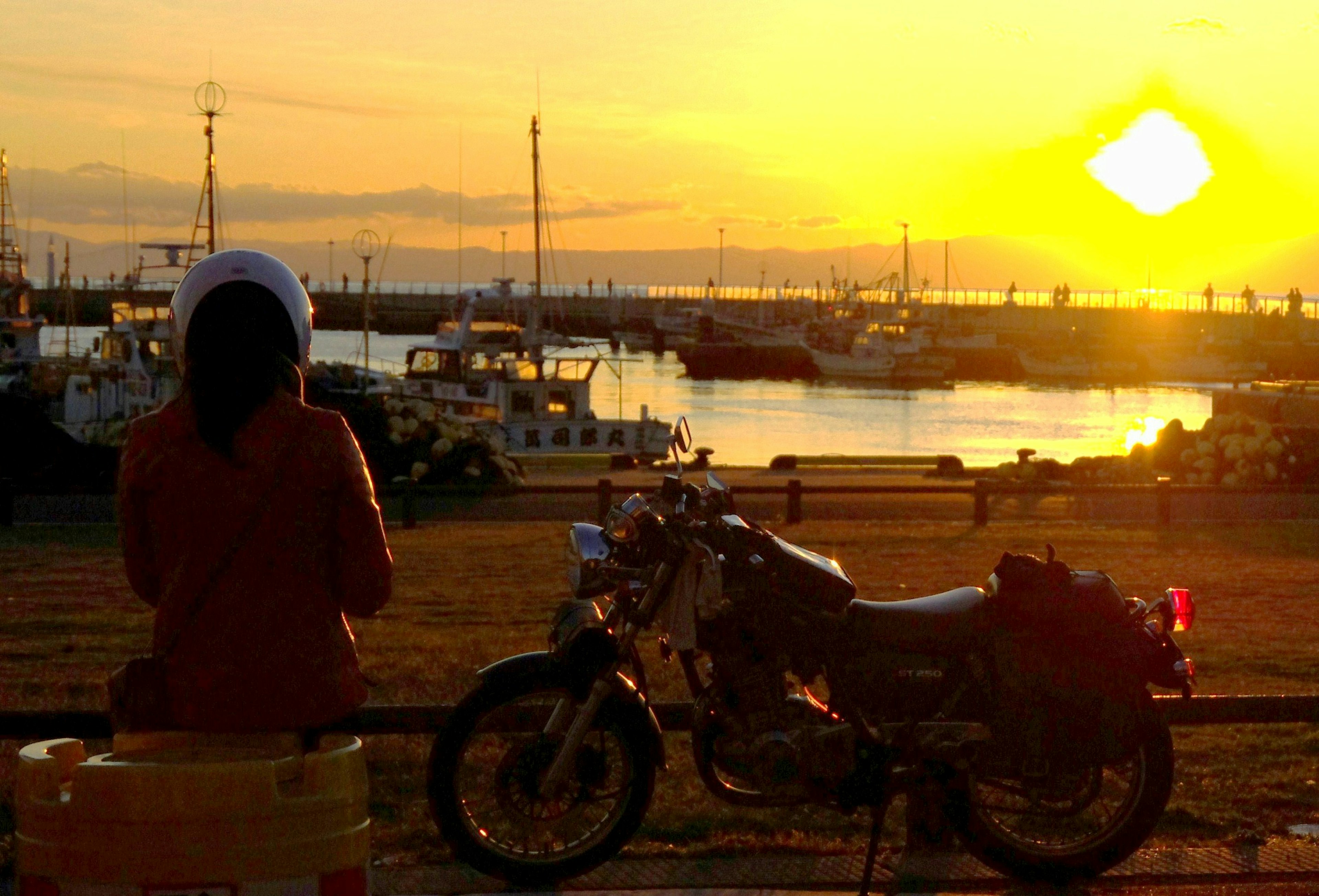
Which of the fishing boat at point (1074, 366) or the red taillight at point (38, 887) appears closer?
the red taillight at point (38, 887)

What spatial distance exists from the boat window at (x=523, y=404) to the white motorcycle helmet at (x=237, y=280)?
4192 cm

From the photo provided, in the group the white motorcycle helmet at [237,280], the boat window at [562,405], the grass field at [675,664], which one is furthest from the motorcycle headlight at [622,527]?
the boat window at [562,405]

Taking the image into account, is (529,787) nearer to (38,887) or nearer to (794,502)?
(38,887)

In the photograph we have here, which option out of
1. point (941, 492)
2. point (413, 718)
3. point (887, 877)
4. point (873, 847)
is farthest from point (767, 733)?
point (941, 492)

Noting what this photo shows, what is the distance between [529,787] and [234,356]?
2301mm

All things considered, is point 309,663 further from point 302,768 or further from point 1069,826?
point 1069,826

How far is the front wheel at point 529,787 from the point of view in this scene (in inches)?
192

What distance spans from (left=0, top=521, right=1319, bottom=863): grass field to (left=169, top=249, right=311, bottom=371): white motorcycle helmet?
102 inches

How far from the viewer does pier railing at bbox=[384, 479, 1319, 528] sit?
1773 centimetres

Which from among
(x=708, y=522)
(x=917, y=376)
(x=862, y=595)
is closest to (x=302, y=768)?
(x=708, y=522)

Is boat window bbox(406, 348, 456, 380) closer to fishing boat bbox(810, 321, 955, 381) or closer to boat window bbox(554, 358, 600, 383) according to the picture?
boat window bbox(554, 358, 600, 383)

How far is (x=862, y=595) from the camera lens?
39.7 ft

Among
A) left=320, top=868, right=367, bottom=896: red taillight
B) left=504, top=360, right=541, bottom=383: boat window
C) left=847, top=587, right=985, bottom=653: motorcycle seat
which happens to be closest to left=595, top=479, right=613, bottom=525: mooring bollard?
left=847, top=587, right=985, bottom=653: motorcycle seat

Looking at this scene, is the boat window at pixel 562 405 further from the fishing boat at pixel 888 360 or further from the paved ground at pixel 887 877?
the fishing boat at pixel 888 360
